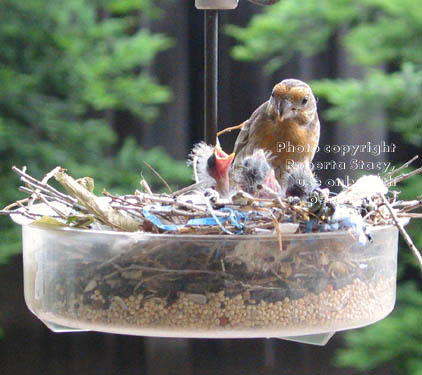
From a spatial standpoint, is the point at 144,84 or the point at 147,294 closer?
the point at 147,294

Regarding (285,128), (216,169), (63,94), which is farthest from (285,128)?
(63,94)

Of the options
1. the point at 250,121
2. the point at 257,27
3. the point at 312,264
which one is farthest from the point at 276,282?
the point at 257,27

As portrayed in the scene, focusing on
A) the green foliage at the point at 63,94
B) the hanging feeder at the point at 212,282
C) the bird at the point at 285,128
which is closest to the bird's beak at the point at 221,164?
the hanging feeder at the point at 212,282

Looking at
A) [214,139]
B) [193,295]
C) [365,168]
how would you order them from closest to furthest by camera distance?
1. [193,295]
2. [214,139]
3. [365,168]

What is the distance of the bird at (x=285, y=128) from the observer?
4.71ft

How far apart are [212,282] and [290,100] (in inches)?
22.6

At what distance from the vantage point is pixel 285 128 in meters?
1.51

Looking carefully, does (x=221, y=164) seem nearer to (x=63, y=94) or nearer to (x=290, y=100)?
(x=290, y=100)

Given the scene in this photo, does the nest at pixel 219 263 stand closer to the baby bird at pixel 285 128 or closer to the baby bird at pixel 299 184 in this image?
the baby bird at pixel 299 184

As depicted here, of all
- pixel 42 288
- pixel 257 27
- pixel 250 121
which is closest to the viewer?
pixel 42 288

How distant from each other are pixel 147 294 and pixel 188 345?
1.95 meters

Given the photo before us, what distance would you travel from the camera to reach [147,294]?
97cm

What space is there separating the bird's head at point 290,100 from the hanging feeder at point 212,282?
1.50ft

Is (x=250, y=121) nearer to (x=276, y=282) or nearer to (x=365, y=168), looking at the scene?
(x=365, y=168)
